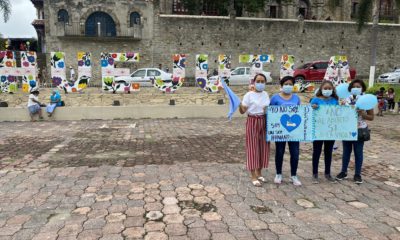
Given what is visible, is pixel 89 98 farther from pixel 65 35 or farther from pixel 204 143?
pixel 65 35

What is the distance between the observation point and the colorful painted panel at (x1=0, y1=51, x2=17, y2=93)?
13891 mm

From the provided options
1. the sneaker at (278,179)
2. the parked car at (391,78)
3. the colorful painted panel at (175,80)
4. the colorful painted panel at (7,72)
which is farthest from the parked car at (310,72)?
the sneaker at (278,179)

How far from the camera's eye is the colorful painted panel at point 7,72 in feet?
45.6

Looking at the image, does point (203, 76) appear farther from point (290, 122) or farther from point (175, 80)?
point (290, 122)

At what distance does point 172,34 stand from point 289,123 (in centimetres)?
2372

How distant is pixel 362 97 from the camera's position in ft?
15.8

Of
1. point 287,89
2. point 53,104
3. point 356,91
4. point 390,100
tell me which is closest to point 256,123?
point 287,89

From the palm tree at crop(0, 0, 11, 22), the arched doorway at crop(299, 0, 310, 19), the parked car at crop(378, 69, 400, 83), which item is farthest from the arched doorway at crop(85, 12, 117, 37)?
the parked car at crop(378, 69, 400, 83)

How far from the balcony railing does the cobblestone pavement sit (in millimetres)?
20496

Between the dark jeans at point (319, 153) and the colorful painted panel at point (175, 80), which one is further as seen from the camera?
the colorful painted panel at point (175, 80)

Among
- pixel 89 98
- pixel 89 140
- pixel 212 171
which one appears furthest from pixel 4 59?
pixel 212 171

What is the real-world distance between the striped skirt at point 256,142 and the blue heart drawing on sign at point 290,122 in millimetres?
279

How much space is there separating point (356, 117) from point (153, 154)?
375 cm

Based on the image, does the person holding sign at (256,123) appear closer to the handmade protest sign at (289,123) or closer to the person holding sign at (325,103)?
the handmade protest sign at (289,123)
